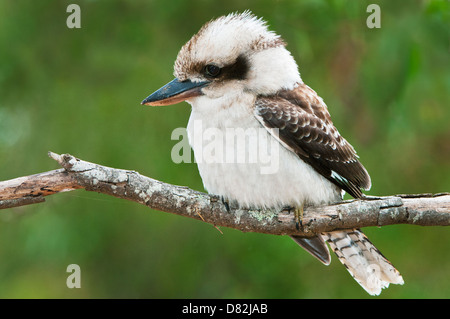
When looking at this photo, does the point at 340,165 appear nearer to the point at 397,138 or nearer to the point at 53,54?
the point at 397,138

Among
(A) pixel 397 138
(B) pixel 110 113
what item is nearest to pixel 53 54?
(B) pixel 110 113

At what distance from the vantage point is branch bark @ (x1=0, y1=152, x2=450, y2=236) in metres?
2.56

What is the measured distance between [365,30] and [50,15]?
2.12 meters

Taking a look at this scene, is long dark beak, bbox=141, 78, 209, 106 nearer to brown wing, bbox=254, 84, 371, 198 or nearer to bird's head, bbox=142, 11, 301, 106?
bird's head, bbox=142, 11, 301, 106

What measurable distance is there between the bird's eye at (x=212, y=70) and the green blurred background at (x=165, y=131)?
1.12 metres

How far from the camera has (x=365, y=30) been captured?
4.15 metres

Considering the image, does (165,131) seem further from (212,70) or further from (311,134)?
(311,134)

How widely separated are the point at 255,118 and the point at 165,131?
1.43 meters

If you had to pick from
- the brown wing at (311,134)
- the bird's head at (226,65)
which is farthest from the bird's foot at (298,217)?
the bird's head at (226,65)

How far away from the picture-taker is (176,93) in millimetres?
2895

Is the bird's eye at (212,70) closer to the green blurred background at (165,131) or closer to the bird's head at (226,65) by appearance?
the bird's head at (226,65)

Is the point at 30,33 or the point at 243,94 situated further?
the point at 30,33

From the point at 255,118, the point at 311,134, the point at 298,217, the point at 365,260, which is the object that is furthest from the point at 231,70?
the point at 365,260

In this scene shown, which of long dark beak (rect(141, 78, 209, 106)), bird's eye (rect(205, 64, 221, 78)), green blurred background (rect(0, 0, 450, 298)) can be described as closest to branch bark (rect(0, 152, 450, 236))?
long dark beak (rect(141, 78, 209, 106))
